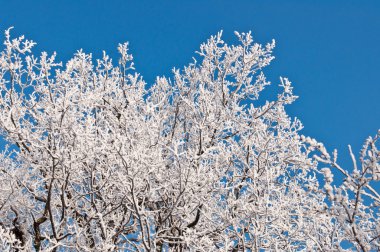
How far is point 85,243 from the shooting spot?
971 cm

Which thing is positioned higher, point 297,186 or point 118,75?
point 118,75

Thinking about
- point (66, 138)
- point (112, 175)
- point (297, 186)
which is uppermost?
point (297, 186)

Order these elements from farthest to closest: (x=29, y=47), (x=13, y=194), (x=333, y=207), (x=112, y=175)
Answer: (x=29, y=47)
(x=13, y=194)
(x=112, y=175)
(x=333, y=207)

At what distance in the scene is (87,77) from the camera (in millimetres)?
13125

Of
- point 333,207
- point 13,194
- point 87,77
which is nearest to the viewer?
point 333,207

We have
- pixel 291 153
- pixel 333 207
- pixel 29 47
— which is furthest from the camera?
pixel 291 153

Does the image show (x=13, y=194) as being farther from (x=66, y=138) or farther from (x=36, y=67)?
(x=36, y=67)

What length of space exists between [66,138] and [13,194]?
1.90 metres

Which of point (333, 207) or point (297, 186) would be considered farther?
point (297, 186)

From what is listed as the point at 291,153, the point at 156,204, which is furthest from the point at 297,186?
the point at 156,204

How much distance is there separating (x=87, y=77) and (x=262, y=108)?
4.94 meters

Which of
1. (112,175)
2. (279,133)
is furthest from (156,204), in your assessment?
(279,133)

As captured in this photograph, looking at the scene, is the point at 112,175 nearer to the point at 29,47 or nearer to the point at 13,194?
the point at 13,194

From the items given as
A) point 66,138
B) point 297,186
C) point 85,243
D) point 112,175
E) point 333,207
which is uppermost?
point 297,186
